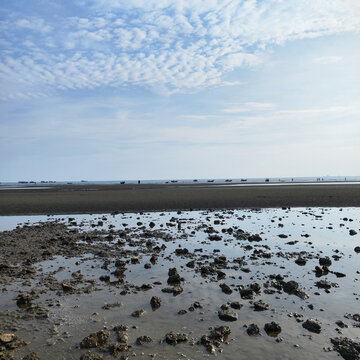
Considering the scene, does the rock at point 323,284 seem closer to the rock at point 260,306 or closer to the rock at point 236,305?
the rock at point 260,306

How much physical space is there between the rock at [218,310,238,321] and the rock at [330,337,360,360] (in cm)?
248

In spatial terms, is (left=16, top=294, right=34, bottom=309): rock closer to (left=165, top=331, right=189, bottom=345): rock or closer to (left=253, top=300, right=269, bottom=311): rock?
(left=165, top=331, right=189, bottom=345): rock

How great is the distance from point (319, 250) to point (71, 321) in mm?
13622

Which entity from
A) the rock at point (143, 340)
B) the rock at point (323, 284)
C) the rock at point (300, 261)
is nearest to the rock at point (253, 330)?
the rock at point (143, 340)

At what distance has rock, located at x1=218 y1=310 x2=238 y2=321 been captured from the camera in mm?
8508

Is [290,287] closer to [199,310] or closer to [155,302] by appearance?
[199,310]

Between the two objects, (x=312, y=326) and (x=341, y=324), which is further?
(x=341, y=324)

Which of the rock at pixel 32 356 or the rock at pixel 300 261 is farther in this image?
the rock at pixel 300 261

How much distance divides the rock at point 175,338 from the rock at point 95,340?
4.92ft

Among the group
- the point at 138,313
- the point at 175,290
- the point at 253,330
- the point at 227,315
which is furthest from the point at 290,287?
the point at 138,313

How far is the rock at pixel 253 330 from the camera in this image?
773cm

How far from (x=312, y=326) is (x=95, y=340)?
555cm

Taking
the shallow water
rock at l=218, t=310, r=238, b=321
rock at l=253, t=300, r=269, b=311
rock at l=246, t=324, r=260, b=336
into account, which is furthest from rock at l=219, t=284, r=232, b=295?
rock at l=246, t=324, r=260, b=336

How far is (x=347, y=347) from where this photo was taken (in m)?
7.01
